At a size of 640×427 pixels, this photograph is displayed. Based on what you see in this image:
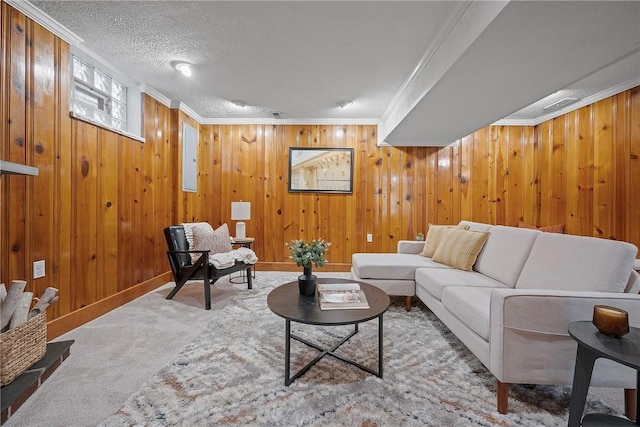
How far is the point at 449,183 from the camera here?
4340mm

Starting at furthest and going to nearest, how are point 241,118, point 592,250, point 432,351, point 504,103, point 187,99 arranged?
point 241,118, point 187,99, point 504,103, point 432,351, point 592,250

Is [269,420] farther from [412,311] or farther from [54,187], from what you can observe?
[54,187]

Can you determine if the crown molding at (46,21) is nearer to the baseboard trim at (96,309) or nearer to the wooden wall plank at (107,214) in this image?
the wooden wall plank at (107,214)

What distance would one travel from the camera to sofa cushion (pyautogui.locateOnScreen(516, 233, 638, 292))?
1416 millimetres

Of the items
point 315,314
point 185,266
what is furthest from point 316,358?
point 185,266

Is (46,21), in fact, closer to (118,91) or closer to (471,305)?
(118,91)

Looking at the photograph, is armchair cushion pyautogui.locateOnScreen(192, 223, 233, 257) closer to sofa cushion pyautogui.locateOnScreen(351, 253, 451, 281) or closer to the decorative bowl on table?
sofa cushion pyautogui.locateOnScreen(351, 253, 451, 281)

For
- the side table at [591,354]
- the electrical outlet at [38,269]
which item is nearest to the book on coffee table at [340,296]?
the side table at [591,354]

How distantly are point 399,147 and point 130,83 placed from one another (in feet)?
11.9

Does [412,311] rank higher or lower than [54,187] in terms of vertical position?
lower

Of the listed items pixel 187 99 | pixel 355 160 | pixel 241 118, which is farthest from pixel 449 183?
pixel 187 99

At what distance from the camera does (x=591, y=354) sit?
3.62ft

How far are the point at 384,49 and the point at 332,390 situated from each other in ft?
8.45

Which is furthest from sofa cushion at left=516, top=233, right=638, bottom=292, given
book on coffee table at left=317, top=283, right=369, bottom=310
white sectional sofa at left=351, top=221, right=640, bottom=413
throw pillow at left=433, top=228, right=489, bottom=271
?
book on coffee table at left=317, top=283, right=369, bottom=310
